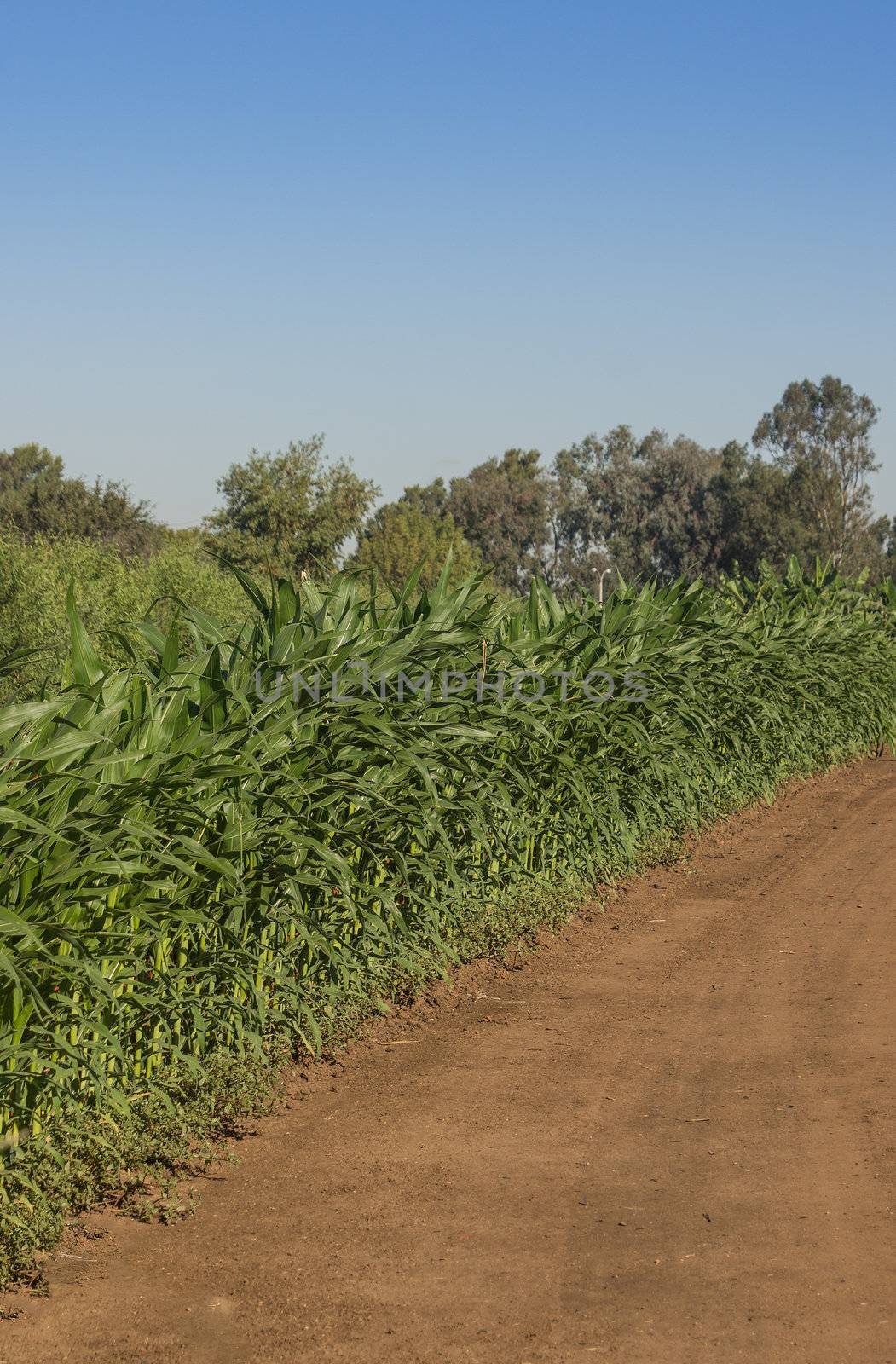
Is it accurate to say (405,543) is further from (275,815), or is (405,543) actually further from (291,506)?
(275,815)

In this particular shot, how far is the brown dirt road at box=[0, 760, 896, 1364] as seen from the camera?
3.02 m

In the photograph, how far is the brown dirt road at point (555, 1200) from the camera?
3.02 m

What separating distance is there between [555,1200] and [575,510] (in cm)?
9141

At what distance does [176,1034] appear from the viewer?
4.21m

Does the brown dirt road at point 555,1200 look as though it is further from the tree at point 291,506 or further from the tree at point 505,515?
the tree at point 505,515

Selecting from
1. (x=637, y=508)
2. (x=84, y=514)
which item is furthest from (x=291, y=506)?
(x=637, y=508)

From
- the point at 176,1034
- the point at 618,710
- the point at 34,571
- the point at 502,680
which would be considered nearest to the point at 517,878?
the point at 502,680

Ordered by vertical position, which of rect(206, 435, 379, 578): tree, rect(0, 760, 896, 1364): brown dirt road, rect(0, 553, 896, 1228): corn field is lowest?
rect(0, 760, 896, 1364): brown dirt road

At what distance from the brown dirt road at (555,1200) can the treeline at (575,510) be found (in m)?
43.3

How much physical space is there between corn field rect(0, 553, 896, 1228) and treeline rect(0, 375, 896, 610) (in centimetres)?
4165

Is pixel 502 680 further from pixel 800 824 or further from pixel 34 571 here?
pixel 34 571

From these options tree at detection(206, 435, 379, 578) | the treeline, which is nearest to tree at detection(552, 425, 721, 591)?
the treeline

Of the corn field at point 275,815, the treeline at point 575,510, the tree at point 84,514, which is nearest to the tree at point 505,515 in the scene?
the treeline at point 575,510

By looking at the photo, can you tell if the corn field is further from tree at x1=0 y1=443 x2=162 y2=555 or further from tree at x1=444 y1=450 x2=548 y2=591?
tree at x1=444 y1=450 x2=548 y2=591
